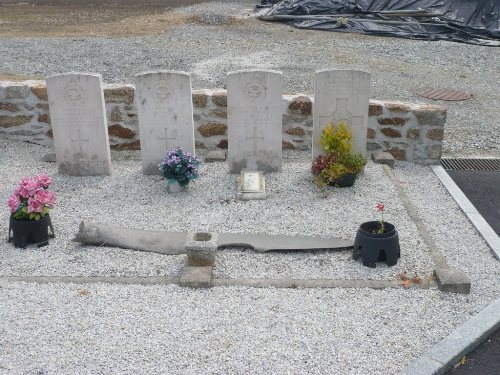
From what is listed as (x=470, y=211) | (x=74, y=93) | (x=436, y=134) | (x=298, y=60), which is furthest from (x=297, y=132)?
(x=298, y=60)

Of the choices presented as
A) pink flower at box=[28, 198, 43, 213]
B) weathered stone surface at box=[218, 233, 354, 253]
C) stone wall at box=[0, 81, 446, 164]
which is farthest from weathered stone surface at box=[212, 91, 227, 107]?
pink flower at box=[28, 198, 43, 213]

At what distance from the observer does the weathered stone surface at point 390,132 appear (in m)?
7.97

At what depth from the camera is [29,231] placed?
5.64 meters

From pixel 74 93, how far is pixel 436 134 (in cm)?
452

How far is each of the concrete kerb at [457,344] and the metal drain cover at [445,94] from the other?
21.8ft

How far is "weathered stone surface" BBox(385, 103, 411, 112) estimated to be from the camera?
7820 mm

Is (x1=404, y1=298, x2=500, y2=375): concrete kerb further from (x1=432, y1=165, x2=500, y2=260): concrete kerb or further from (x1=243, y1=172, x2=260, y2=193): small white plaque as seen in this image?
(x1=243, y1=172, x2=260, y2=193): small white plaque

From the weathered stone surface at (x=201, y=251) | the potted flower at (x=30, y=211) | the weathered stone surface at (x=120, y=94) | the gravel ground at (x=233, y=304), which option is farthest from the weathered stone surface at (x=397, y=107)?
the potted flower at (x=30, y=211)

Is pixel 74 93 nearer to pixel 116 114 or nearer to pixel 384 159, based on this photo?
pixel 116 114

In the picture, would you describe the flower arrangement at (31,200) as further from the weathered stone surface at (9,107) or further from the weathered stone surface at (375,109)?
the weathered stone surface at (375,109)

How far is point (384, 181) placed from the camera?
7148mm

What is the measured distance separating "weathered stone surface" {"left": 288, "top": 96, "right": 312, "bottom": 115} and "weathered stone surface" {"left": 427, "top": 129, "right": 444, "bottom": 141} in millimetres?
1558

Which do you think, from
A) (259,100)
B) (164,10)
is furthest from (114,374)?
(164,10)

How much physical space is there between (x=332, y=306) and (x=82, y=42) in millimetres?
11919
